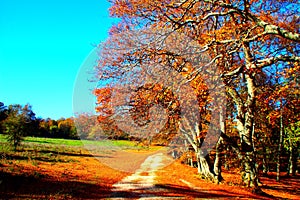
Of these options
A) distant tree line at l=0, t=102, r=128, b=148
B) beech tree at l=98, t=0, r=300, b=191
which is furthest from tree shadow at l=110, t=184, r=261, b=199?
distant tree line at l=0, t=102, r=128, b=148

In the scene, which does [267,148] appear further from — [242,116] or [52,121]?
[52,121]

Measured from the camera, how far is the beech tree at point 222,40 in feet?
29.9

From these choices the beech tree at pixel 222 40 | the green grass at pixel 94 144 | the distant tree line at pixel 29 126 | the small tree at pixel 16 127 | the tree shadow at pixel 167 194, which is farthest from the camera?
the small tree at pixel 16 127

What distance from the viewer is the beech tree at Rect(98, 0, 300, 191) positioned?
912 centimetres

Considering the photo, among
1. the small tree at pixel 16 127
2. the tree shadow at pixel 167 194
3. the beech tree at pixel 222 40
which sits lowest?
the tree shadow at pixel 167 194

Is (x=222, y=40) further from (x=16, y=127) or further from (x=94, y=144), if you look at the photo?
(x=94, y=144)

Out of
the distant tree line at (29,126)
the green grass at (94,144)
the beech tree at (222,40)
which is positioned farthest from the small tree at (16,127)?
the beech tree at (222,40)

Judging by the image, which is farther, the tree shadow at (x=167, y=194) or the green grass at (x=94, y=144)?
the green grass at (x=94, y=144)

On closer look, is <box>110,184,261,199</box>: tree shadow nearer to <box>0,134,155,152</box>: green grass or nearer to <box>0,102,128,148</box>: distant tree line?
<box>0,134,155,152</box>: green grass

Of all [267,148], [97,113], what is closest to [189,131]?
[97,113]

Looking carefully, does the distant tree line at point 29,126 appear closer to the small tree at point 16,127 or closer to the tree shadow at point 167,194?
the small tree at point 16,127

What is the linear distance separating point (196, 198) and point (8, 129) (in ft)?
87.9

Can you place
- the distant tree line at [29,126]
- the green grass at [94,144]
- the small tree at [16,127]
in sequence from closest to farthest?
the distant tree line at [29,126], the green grass at [94,144], the small tree at [16,127]

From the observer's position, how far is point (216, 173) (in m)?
18.0
